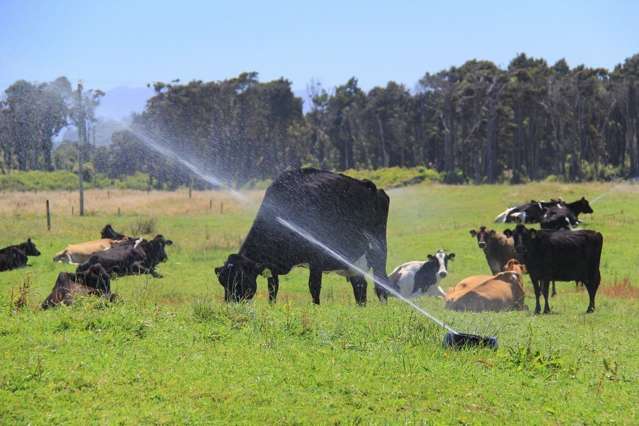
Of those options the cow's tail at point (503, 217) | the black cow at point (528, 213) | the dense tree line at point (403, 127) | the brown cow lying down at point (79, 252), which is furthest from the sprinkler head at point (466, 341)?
the dense tree line at point (403, 127)

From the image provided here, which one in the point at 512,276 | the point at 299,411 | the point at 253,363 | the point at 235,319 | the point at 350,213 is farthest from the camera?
the point at 512,276

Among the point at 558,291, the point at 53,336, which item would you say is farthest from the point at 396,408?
the point at 558,291

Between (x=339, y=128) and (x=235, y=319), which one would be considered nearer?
(x=235, y=319)

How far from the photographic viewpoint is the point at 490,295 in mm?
18062

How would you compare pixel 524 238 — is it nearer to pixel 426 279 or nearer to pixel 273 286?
pixel 426 279

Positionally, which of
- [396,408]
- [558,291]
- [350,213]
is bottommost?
[558,291]

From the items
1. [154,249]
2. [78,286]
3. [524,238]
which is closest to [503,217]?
[154,249]

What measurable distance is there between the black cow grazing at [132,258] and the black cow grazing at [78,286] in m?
6.97

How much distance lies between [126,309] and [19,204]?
51322 mm

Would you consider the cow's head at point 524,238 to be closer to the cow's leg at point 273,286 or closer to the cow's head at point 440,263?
the cow's head at point 440,263

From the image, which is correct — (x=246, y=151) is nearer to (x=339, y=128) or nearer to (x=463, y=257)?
(x=339, y=128)

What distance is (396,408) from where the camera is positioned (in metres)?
8.21

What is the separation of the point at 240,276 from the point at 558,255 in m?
8.35

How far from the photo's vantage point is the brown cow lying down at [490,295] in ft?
58.8
